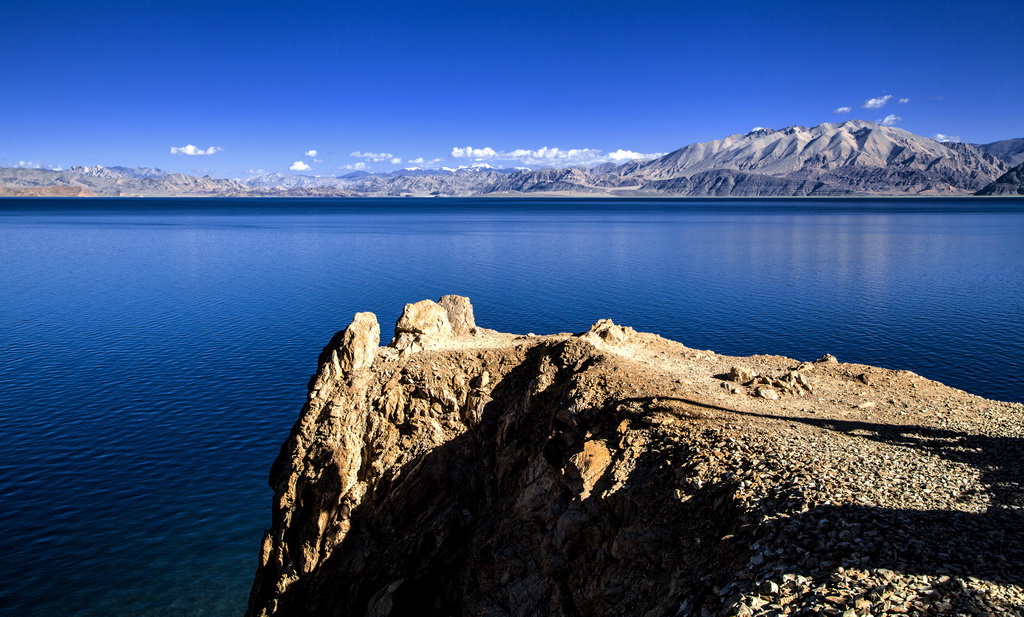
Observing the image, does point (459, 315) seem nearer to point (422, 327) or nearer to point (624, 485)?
point (422, 327)

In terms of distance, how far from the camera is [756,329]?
5012 cm

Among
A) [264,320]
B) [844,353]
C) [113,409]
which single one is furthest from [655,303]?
[113,409]

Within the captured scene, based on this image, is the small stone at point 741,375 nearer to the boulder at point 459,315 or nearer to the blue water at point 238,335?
the boulder at point 459,315

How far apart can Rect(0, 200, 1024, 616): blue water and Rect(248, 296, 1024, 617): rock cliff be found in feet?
24.2

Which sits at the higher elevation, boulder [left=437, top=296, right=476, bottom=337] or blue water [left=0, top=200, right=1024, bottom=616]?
boulder [left=437, top=296, right=476, bottom=337]

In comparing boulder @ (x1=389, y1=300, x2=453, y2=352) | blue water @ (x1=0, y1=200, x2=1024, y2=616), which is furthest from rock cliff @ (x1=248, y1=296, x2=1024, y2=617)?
blue water @ (x1=0, y1=200, x2=1024, y2=616)

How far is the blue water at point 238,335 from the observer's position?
1006 inches

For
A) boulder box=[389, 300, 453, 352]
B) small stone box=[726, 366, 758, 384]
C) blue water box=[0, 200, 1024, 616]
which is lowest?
blue water box=[0, 200, 1024, 616]

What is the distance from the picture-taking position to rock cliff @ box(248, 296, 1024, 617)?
11.8m

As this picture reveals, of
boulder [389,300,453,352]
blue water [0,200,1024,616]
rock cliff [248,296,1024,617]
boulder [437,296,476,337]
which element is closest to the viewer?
rock cliff [248,296,1024,617]

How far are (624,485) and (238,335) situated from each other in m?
43.1

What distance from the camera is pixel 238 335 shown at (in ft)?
168

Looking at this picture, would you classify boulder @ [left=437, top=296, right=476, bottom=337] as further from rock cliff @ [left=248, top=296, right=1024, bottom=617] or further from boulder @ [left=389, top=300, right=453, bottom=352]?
boulder @ [left=389, top=300, right=453, bottom=352]

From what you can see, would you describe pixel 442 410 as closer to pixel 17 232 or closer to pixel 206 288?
pixel 206 288
